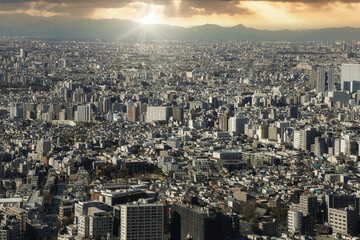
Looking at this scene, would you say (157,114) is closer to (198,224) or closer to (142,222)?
(142,222)

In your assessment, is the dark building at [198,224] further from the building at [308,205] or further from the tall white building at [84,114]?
the tall white building at [84,114]

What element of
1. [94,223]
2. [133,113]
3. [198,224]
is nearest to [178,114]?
[133,113]

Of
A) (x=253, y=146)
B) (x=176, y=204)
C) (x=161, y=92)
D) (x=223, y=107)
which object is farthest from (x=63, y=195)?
(x=161, y=92)

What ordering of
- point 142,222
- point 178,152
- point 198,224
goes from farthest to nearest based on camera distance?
1. point 178,152
2. point 142,222
3. point 198,224

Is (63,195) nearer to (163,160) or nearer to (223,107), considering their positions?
(163,160)

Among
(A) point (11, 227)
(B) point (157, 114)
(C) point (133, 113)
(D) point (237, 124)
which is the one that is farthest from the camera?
(C) point (133, 113)
